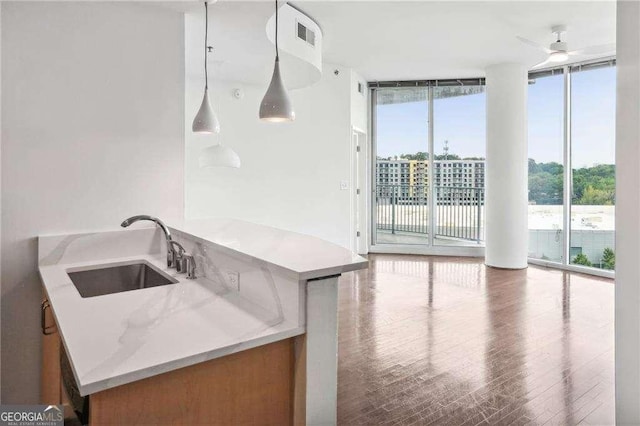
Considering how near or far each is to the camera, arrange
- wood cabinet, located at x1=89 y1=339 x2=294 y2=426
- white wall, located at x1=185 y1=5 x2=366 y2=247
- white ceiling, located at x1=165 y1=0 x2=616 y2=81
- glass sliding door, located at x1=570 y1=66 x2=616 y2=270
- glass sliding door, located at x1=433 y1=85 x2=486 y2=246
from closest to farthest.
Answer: wood cabinet, located at x1=89 y1=339 x2=294 y2=426, white ceiling, located at x1=165 y1=0 x2=616 y2=81, white wall, located at x1=185 y1=5 x2=366 y2=247, glass sliding door, located at x1=570 y1=66 x2=616 y2=270, glass sliding door, located at x1=433 y1=85 x2=486 y2=246

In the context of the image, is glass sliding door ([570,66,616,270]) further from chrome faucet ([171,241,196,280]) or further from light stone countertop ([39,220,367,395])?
chrome faucet ([171,241,196,280])

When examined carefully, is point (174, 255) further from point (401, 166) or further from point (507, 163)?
point (401, 166)

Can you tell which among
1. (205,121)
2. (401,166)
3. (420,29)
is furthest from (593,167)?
(205,121)

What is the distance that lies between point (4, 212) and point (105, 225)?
553 millimetres

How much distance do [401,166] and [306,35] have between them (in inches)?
152

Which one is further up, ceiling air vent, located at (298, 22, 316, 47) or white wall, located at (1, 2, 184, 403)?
ceiling air vent, located at (298, 22, 316, 47)

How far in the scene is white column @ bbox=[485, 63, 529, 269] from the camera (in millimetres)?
6254

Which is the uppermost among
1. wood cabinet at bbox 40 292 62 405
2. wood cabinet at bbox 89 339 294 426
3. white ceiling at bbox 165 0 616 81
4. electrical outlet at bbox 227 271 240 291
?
white ceiling at bbox 165 0 616 81

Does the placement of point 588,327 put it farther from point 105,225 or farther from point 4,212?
point 4,212

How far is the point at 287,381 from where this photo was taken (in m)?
1.50

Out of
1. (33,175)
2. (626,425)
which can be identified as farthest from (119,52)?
(626,425)

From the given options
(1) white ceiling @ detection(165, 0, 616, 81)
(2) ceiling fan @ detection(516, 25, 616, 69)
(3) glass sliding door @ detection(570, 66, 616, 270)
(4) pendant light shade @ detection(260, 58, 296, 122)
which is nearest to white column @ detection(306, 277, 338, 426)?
(4) pendant light shade @ detection(260, 58, 296, 122)

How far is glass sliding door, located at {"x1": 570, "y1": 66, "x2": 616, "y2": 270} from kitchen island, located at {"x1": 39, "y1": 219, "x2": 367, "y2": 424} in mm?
5636

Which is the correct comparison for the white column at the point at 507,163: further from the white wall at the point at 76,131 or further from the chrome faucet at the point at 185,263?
the chrome faucet at the point at 185,263
